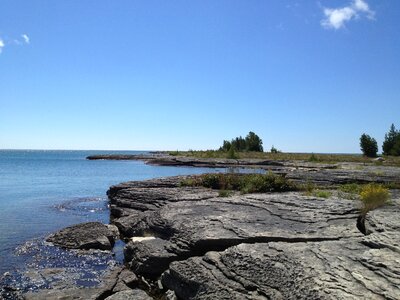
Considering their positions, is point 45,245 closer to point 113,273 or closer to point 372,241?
point 113,273

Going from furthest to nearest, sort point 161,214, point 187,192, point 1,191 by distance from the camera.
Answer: point 1,191
point 187,192
point 161,214

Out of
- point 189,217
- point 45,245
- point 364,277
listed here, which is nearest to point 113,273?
point 189,217

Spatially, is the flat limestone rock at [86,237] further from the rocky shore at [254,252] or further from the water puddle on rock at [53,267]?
the water puddle on rock at [53,267]

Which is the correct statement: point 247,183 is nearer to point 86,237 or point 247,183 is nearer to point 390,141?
point 86,237

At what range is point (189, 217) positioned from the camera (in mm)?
15469

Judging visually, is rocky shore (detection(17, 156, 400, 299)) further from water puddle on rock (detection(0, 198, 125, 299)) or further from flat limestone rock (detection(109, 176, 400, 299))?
water puddle on rock (detection(0, 198, 125, 299))

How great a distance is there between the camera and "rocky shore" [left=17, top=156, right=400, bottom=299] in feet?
28.1

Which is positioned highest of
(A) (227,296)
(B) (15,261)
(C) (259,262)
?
(C) (259,262)

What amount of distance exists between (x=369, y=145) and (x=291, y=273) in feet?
395

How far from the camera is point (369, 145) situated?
4626 inches

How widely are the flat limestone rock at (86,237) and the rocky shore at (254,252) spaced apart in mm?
51

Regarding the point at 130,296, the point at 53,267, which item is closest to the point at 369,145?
the point at 53,267

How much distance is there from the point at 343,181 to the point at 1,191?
117 ft

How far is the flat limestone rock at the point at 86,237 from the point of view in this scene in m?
17.6
